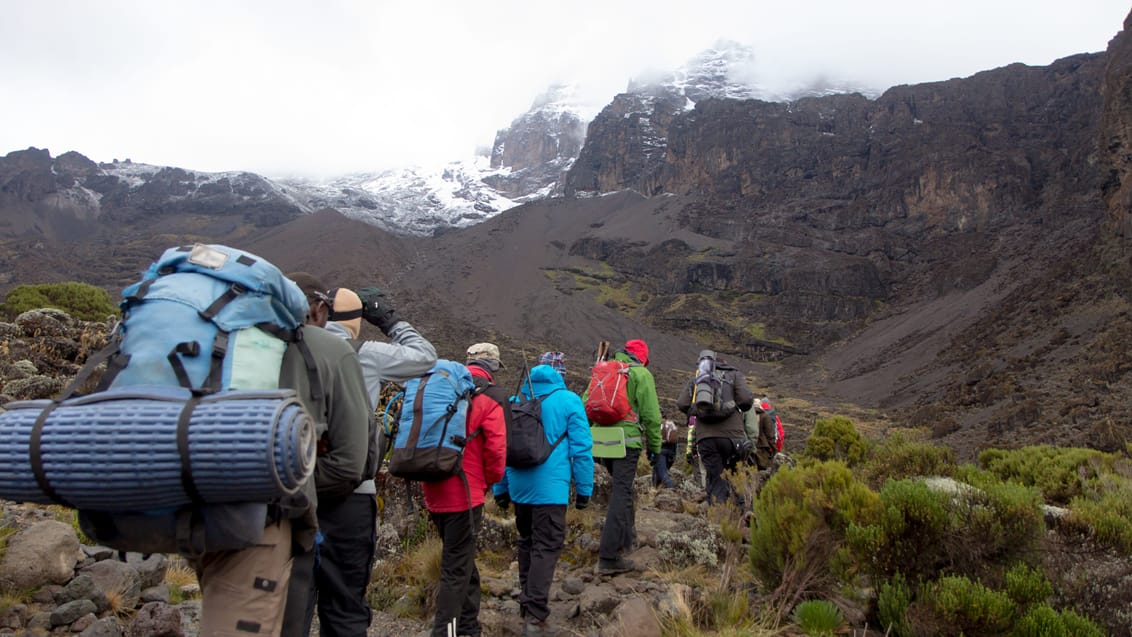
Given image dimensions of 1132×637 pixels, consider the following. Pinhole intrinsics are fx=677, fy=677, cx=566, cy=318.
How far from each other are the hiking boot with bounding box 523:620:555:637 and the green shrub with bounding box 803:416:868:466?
1316 centimetres

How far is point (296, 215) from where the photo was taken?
463ft

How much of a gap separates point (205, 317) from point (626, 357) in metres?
4.31

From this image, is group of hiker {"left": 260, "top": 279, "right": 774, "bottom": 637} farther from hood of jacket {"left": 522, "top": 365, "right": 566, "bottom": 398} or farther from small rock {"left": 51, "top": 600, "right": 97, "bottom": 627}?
small rock {"left": 51, "top": 600, "right": 97, "bottom": 627}

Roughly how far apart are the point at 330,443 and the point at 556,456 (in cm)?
215

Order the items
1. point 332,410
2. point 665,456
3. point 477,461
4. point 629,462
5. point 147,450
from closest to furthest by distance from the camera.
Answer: point 147,450
point 332,410
point 477,461
point 629,462
point 665,456

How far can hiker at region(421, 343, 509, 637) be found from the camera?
3631 millimetres

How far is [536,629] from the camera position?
3.92 m

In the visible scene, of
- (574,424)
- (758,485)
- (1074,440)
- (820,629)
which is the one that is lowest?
(1074,440)

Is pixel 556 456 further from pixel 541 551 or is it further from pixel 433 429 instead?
pixel 433 429

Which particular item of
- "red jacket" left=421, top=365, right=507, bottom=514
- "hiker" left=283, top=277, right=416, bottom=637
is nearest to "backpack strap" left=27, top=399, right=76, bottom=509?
"hiker" left=283, top=277, right=416, bottom=637

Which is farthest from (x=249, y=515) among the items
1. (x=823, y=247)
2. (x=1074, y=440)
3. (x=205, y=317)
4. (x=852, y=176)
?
(x=852, y=176)

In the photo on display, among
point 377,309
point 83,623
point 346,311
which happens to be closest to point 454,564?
point 377,309

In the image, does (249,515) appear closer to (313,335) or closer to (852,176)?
(313,335)

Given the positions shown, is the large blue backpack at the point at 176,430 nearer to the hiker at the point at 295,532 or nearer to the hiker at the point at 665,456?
the hiker at the point at 295,532
